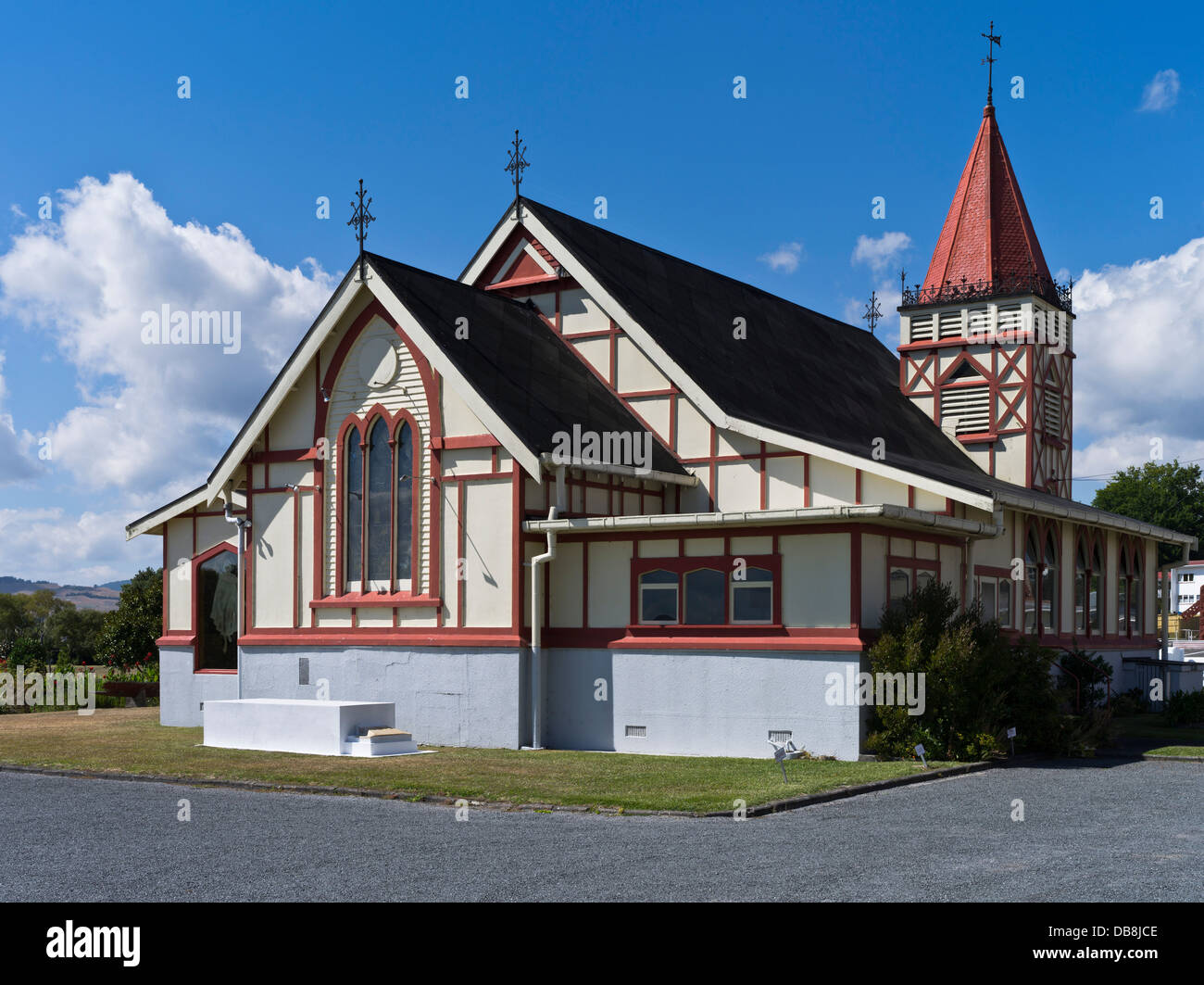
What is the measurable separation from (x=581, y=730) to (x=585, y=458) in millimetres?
4523

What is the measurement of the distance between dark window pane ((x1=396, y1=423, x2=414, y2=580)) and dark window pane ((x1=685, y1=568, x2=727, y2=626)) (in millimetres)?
5128

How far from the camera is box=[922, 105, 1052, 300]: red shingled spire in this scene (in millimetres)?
33844

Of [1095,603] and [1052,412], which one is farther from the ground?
[1052,412]

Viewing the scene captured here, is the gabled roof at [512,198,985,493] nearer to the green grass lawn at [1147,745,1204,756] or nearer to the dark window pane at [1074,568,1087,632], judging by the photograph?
the dark window pane at [1074,568,1087,632]

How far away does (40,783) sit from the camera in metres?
18.2

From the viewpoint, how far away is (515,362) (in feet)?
80.8

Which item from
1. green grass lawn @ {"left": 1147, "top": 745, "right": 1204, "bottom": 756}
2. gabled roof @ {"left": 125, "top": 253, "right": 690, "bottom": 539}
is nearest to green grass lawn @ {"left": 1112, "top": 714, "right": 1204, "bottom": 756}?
green grass lawn @ {"left": 1147, "top": 745, "right": 1204, "bottom": 756}

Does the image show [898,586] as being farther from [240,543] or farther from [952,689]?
[240,543]

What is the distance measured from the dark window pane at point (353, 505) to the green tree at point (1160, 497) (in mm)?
80171

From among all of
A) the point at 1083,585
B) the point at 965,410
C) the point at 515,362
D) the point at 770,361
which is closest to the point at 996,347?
the point at 965,410

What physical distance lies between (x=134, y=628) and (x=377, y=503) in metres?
28.2

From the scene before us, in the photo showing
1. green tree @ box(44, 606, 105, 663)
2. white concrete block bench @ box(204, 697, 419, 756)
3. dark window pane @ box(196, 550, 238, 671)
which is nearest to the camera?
white concrete block bench @ box(204, 697, 419, 756)

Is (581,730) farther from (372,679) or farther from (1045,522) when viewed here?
(1045,522)
